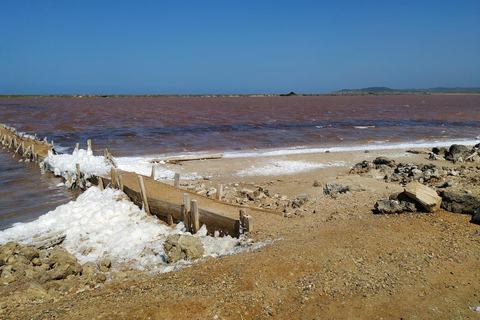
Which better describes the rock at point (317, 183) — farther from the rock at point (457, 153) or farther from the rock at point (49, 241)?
the rock at point (49, 241)

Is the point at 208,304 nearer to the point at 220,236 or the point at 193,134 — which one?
the point at 220,236

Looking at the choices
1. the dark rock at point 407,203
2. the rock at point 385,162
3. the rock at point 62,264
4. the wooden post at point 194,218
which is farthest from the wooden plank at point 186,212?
the rock at point 385,162

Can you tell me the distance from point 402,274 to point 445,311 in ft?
3.75

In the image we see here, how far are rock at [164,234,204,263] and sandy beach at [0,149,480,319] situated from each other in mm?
378

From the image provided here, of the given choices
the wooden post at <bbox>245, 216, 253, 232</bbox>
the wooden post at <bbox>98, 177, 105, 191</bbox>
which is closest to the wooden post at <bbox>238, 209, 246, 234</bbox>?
the wooden post at <bbox>245, 216, 253, 232</bbox>

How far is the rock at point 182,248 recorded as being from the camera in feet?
30.2

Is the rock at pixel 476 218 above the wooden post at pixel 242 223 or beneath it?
above

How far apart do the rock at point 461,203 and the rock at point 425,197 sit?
0.22m

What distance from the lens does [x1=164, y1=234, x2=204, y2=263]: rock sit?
9.20m

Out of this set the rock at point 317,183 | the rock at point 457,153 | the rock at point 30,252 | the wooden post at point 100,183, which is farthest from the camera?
the rock at point 457,153

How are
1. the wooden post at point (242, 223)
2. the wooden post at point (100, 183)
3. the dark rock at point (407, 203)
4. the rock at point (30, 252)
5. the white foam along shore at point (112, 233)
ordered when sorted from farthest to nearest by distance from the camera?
the wooden post at point (100, 183), the dark rock at point (407, 203), the wooden post at point (242, 223), the white foam along shore at point (112, 233), the rock at point (30, 252)

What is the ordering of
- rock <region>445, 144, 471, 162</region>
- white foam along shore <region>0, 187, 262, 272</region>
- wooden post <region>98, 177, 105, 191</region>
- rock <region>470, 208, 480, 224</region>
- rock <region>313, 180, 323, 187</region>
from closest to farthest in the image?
rock <region>470, 208, 480, 224</region>, white foam along shore <region>0, 187, 262, 272</region>, wooden post <region>98, 177, 105, 191</region>, rock <region>313, 180, 323, 187</region>, rock <region>445, 144, 471, 162</region>

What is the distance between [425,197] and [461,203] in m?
0.90

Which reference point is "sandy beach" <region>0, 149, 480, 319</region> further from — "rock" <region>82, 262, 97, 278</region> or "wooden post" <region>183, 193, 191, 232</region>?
"wooden post" <region>183, 193, 191, 232</region>
